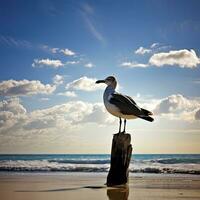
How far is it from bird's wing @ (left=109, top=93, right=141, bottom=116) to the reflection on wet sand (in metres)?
2.00

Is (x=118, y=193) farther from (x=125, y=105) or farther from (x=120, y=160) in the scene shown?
(x=125, y=105)

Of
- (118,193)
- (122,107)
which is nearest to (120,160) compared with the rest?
(122,107)

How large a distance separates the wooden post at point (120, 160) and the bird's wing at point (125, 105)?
28.3 inches

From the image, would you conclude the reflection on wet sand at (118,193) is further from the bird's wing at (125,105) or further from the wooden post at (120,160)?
the bird's wing at (125,105)

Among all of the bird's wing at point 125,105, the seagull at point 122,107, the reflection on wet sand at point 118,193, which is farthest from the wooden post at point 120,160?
the bird's wing at point 125,105

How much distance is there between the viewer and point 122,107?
452 inches

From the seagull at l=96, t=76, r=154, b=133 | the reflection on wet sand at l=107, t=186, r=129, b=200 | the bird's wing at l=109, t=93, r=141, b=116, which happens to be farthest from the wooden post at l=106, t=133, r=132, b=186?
the bird's wing at l=109, t=93, r=141, b=116

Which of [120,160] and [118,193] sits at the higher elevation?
[120,160]

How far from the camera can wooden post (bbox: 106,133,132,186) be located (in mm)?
11695

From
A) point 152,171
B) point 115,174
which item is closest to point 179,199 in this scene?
point 115,174

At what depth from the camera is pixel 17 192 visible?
10.7 meters

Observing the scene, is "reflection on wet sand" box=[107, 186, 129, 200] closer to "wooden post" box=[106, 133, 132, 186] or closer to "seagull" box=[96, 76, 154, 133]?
"wooden post" box=[106, 133, 132, 186]

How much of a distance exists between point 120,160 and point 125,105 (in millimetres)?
1541

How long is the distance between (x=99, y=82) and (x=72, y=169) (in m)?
11.2
